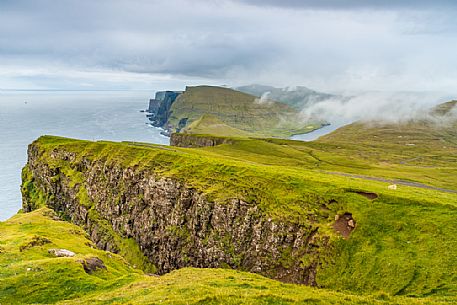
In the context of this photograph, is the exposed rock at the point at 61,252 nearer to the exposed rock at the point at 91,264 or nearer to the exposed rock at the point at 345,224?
the exposed rock at the point at 91,264

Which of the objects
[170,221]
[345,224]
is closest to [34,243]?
[170,221]

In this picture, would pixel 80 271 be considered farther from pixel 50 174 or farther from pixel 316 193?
pixel 50 174

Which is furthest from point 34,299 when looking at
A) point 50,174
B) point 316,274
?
point 50,174

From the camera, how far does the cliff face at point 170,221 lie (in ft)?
216

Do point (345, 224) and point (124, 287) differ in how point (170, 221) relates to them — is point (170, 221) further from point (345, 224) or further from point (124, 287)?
point (124, 287)

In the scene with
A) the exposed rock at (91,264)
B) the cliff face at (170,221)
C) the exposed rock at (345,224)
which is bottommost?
the cliff face at (170,221)

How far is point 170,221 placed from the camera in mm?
89000

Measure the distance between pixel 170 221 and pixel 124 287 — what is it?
54449 millimetres

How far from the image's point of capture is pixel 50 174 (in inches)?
5153

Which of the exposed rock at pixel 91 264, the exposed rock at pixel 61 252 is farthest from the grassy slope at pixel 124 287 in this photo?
the exposed rock at pixel 61 252

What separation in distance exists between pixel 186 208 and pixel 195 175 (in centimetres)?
958

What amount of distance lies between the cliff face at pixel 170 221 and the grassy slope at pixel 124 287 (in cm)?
2590

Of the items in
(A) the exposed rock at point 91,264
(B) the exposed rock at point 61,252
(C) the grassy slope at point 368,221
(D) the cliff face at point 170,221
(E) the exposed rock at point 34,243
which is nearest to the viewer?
(A) the exposed rock at point 91,264

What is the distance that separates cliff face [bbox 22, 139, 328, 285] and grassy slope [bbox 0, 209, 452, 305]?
85.0ft
